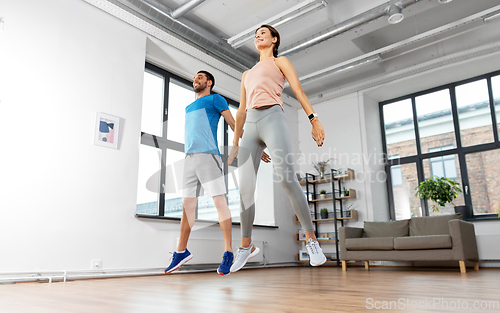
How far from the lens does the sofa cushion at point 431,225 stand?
188 inches

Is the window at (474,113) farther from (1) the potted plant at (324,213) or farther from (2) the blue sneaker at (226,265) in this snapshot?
(2) the blue sneaker at (226,265)

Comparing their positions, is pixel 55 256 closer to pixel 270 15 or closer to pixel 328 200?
pixel 270 15

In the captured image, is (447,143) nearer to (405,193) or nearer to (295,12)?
(405,193)

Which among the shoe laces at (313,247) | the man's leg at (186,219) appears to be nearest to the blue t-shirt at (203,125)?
the man's leg at (186,219)

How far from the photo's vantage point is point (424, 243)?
13.5ft

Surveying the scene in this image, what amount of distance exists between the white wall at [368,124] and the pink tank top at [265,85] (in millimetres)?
4459

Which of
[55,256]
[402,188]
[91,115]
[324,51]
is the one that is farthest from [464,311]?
[402,188]

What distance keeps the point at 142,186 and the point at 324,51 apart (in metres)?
3.45

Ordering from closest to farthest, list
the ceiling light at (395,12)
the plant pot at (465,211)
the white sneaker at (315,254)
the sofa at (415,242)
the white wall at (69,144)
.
A: the white sneaker at (315,254) < the white wall at (69,144) < the sofa at (415,242) < the ceiling light at (395,12) < the plant pot at (465,211)

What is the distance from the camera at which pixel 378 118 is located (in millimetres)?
6945

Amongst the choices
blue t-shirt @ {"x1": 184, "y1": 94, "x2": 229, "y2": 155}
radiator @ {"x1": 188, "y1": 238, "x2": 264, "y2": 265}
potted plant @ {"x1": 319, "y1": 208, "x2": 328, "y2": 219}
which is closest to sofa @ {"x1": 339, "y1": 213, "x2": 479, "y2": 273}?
potted plant @ {"x1": 319, "y1": 208, "x2": 328, "y2": 219}

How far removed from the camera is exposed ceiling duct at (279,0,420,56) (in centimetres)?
442

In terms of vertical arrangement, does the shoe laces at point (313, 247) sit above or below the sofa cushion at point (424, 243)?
above

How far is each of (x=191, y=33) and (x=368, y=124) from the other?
11.4 feet
